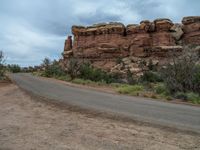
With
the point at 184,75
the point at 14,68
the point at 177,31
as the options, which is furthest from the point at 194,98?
the point at 14,68

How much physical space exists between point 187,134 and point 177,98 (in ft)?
37.5

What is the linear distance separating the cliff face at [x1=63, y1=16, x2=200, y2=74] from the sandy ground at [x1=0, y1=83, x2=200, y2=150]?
44.6 m

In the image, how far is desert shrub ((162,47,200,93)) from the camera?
874 inches

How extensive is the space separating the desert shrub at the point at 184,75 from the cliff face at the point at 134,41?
31.8 metres

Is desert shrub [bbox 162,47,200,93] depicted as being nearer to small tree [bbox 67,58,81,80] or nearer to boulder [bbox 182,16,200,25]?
small tree [bbox 67,58,81,80]

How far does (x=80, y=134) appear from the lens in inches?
352

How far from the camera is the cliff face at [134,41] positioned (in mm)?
59156

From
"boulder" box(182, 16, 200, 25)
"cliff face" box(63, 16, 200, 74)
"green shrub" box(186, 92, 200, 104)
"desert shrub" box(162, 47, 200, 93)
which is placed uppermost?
"boulder" box(182, 16, 200, 25)

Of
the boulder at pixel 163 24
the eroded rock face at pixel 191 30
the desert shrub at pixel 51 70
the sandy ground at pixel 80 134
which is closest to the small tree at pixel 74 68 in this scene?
the desert shrub at pixel 51 70

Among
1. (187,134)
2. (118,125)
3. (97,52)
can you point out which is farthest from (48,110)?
(97,52)

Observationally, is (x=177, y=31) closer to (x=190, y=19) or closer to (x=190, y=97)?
(x=190, y=19)

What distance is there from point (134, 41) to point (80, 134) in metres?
54.6

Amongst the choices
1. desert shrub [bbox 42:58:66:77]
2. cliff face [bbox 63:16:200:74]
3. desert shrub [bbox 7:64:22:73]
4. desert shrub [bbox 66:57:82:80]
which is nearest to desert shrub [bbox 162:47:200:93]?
desert shrub [bbox 66:57:82:80]

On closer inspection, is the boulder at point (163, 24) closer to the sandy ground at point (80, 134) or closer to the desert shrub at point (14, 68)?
the desert shrub at point (14, 68)
